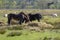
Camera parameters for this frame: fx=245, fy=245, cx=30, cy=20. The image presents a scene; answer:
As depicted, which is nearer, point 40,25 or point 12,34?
point 12,34

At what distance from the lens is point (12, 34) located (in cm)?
1942

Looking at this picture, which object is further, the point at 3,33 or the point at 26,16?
the point at 26,16

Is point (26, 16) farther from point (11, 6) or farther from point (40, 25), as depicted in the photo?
point (11, 6)

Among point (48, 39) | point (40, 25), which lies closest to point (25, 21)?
point (40, 25)

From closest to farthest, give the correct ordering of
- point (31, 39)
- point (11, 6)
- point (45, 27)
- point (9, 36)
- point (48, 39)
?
point (48, 39) < point (31, 39) < point (9, 36) < point (45, 27) < point (11, 6)

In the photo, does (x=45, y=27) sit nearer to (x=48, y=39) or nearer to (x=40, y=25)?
(x=40, y=25)

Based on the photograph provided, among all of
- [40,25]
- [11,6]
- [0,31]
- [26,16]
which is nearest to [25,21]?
[26,16]

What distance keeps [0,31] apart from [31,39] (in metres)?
4.61

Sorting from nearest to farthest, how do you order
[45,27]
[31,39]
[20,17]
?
[31,39], [45,27], [20,17]

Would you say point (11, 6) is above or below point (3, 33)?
below

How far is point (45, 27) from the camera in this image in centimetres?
2558

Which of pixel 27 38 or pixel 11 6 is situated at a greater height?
pixel 27 38

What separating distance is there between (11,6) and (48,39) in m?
112

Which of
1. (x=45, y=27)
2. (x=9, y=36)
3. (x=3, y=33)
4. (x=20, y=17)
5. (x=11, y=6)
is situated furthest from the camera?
(x=11, y=6)
